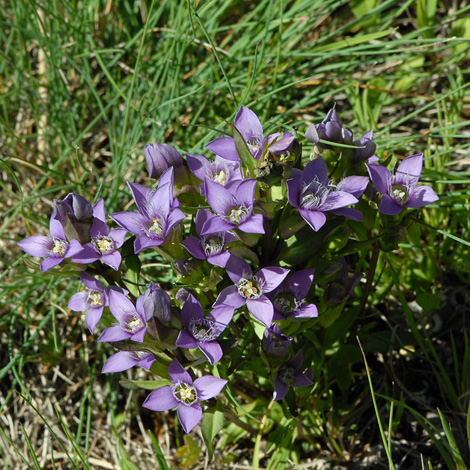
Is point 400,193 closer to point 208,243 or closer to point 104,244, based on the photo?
point 208,243

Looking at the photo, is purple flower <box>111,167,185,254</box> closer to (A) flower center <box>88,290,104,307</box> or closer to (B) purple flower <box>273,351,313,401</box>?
(A) flower center <box>88,290,104,307</box>

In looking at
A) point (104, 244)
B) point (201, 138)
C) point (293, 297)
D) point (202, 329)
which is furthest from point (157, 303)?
point (201, 138)

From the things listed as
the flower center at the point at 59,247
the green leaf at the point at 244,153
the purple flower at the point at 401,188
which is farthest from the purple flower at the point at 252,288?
the flower center at the point at 59,247

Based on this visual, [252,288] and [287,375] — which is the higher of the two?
[252,288]

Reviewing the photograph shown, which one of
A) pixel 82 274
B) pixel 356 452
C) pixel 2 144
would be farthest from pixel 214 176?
pixel 2 144

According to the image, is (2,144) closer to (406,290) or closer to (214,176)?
(214,176)

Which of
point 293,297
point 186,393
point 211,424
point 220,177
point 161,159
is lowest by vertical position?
point 211,424

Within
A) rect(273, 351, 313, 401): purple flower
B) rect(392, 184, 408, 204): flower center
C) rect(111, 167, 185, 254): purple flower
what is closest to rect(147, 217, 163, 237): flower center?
rect(111, 167, 185, 254): purple flower
